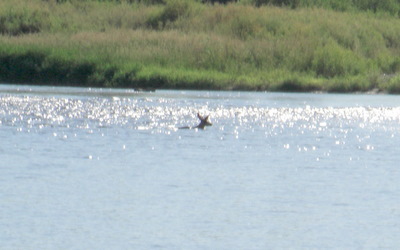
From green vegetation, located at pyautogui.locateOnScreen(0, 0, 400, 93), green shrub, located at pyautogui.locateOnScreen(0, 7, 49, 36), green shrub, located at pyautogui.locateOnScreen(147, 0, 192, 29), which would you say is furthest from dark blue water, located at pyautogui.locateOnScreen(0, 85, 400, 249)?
green shrub, located at pyautogui.locateOnScreen(0, 7, 49, 36)

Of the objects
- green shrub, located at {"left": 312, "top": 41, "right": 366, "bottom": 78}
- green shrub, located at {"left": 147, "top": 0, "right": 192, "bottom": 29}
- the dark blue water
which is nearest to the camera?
the dark blue water

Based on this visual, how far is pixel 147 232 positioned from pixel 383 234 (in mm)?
2357

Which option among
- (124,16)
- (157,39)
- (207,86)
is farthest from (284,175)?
(124,16)

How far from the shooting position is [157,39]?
141 ft

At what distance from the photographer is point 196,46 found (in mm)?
42188

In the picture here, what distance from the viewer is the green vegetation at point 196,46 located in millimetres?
39688

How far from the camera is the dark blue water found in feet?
40.2

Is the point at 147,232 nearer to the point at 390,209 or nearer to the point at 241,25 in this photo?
the point at 390,209

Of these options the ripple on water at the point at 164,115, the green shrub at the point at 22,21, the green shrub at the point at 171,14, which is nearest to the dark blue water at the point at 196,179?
the ripple on water at the point at 164,115

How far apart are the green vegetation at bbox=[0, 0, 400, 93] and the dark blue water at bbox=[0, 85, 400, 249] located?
10088mm

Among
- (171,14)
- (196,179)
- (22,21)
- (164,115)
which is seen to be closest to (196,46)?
(171,14)

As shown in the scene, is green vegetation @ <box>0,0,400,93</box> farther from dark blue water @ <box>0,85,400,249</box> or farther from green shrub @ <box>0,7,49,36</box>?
dark blue water @ <box>0,85,400,249</box>

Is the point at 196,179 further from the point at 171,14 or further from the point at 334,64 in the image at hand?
the point at 171,14

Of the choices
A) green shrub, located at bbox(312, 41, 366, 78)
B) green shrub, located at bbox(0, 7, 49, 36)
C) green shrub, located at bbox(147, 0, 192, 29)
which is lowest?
green shrub, located at bbox(312, 41, 366, 78)
